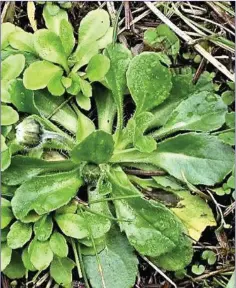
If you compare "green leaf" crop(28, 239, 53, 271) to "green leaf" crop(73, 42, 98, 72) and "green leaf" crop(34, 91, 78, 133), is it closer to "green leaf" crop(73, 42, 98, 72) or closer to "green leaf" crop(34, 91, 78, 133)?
"green leaf" crop(34, 91, 78, 133)

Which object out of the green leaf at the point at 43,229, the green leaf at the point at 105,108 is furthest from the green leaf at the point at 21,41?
the green leaf at the point at 43,229

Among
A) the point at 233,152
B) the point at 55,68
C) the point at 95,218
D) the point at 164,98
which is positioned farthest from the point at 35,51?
the point at 233,152

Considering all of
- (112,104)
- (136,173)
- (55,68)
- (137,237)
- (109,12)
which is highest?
(109,12)

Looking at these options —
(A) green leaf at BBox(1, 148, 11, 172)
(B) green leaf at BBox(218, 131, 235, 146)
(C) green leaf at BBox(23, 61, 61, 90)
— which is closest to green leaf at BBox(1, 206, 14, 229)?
(A) green leaf at BBox(1, 148, 11, 172)

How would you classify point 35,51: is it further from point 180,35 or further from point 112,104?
point 180,35

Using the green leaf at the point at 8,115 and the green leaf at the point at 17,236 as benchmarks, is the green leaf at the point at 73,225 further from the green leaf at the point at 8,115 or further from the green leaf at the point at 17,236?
the green leaf at the point at 8,115
